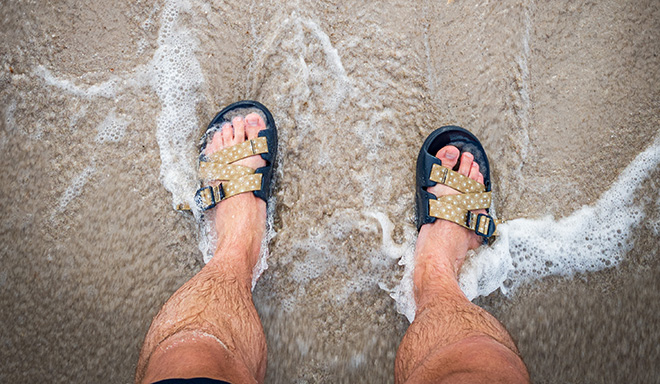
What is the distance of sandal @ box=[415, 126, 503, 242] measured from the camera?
1.79m

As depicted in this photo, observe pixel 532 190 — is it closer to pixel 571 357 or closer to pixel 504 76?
pixel 504 76

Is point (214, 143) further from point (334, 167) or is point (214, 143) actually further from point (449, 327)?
point (449, 327)

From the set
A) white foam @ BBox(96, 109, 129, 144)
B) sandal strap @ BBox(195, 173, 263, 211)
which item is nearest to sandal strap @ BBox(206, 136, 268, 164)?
sandal strap @ BBox(195, 173, 263, 211)

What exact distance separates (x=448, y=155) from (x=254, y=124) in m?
0.89

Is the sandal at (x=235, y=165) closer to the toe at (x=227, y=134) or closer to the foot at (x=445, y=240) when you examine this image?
the toe at (x=227, y=134)

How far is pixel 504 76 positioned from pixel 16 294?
7.67 feet

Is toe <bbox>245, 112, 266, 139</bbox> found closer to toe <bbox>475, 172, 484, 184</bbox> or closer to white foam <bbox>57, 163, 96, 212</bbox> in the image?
white foam <bbox>57, 163, 96, 212</bbox>

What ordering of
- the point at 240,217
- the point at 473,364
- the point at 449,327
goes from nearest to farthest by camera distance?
1. the point at 473,364
2. the point at 449,327
3. the point at 240,217

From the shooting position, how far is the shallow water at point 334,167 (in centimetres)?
176

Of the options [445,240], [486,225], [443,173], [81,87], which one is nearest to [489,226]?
[486,225]

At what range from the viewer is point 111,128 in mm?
1841

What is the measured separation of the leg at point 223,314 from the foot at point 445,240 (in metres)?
0.72

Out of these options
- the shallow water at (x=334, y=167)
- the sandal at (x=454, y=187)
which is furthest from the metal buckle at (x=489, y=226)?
the shallow water at (x=334, y=167)

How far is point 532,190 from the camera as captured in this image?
5.98 feet
